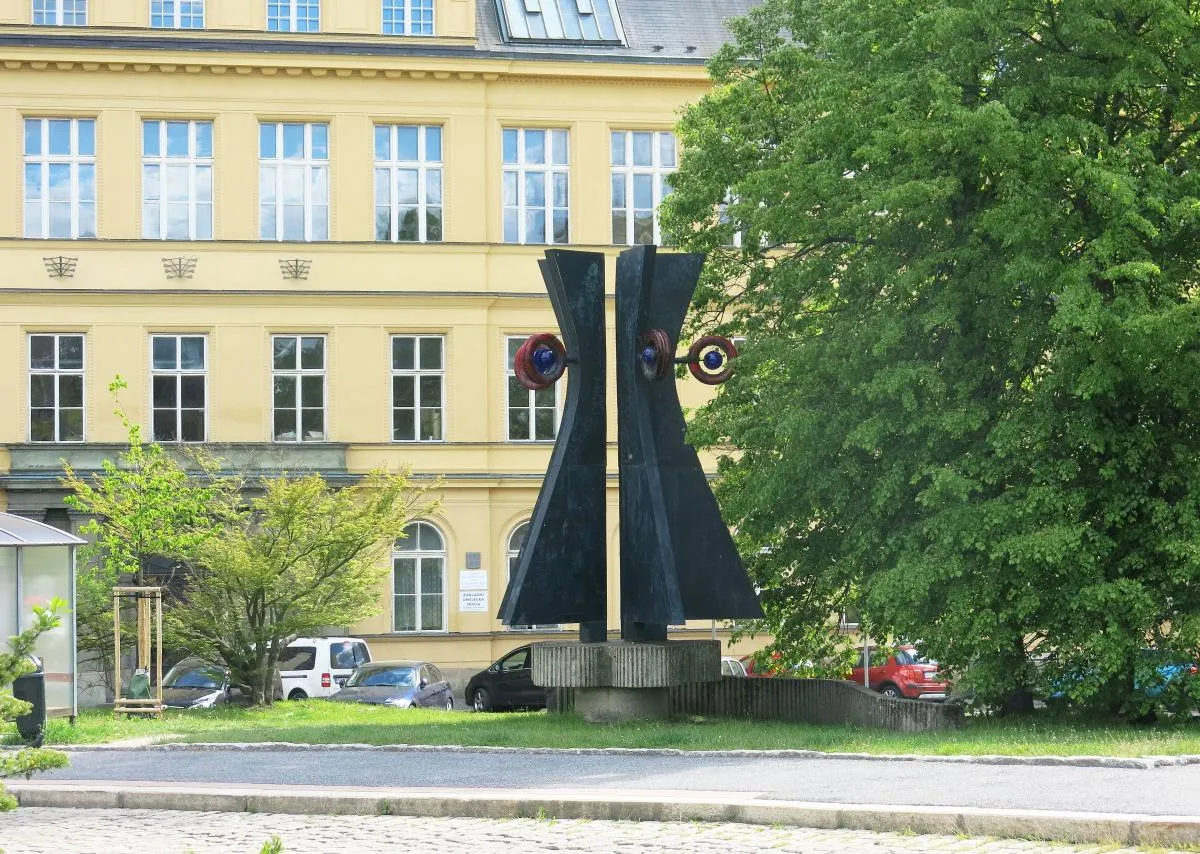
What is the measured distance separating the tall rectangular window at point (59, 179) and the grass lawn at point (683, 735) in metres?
19.6

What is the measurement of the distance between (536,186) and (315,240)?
18.0 feet

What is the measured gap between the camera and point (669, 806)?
12289 millimetres

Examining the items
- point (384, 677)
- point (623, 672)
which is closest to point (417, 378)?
point (384, 677)

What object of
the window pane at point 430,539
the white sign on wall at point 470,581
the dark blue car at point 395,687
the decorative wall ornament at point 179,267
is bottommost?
the dark blue car at point 395,687

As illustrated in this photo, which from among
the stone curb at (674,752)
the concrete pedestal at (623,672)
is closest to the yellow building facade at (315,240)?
the concrete pedestal at (623,672)

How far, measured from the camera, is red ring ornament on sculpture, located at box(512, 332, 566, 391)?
21.1 m

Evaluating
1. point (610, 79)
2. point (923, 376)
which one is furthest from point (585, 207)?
point (923, 376)

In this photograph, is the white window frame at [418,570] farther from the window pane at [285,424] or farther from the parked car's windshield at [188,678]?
the parked car's windshield at [188,678]

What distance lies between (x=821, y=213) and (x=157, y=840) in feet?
49.1

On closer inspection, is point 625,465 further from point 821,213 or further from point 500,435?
point 500,435

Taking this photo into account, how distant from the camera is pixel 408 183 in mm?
44438

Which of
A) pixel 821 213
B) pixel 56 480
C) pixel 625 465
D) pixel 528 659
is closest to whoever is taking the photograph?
pixel 625 465

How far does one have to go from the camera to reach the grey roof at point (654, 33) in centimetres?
4534

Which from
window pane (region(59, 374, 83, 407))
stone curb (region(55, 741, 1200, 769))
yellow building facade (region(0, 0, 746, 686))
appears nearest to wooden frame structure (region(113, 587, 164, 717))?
stone curb (region(55, 741, 1200, 769))
